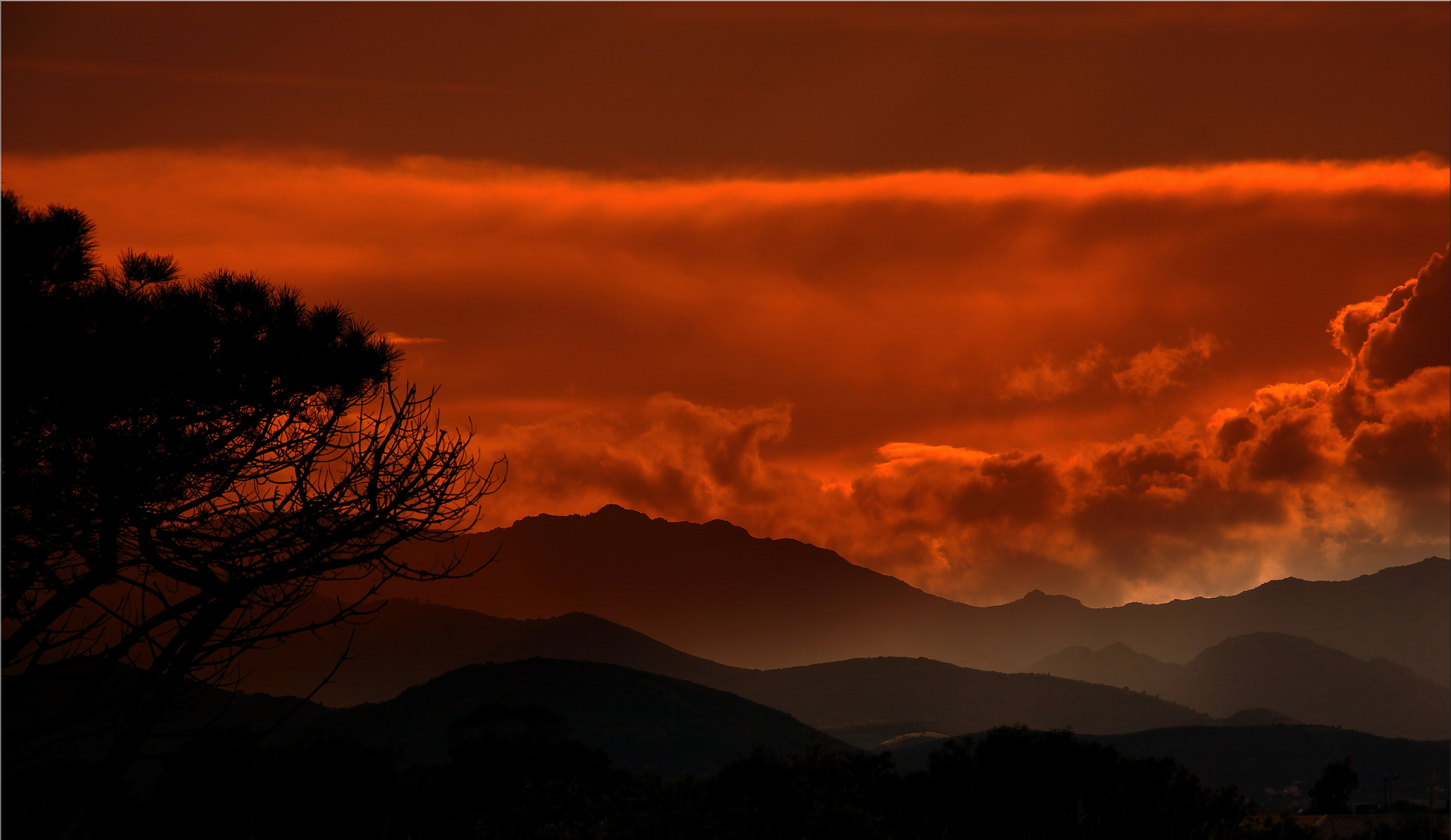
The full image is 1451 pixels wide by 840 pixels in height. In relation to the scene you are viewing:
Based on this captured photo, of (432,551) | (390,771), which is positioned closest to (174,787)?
(390,771)

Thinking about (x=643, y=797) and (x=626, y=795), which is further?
(x=626, y=795)

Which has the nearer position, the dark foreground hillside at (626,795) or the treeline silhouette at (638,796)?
the dark foreground hillside at (626,795)

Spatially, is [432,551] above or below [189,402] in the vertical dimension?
below

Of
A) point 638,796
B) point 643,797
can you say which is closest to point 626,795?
point 638,796

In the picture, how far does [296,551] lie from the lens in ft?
28.0

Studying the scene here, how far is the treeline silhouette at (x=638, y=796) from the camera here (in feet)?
60.8

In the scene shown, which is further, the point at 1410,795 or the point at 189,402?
the point at 1410,795

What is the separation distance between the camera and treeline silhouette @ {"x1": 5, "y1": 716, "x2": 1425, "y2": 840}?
18.5m

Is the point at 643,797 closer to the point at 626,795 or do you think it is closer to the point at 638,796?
the point at 638,796

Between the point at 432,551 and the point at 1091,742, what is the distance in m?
70.2

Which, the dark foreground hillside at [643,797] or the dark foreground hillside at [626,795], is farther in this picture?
the dark foreground hillside at [643,797]

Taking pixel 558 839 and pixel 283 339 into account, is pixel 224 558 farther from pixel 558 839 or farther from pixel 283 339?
pixel 558 839

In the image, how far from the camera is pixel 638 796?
64.0ft

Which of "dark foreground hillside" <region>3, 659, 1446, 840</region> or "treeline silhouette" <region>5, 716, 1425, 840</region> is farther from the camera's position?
"treeline silhouette" <region>5, 716, 1425, 840</region>
